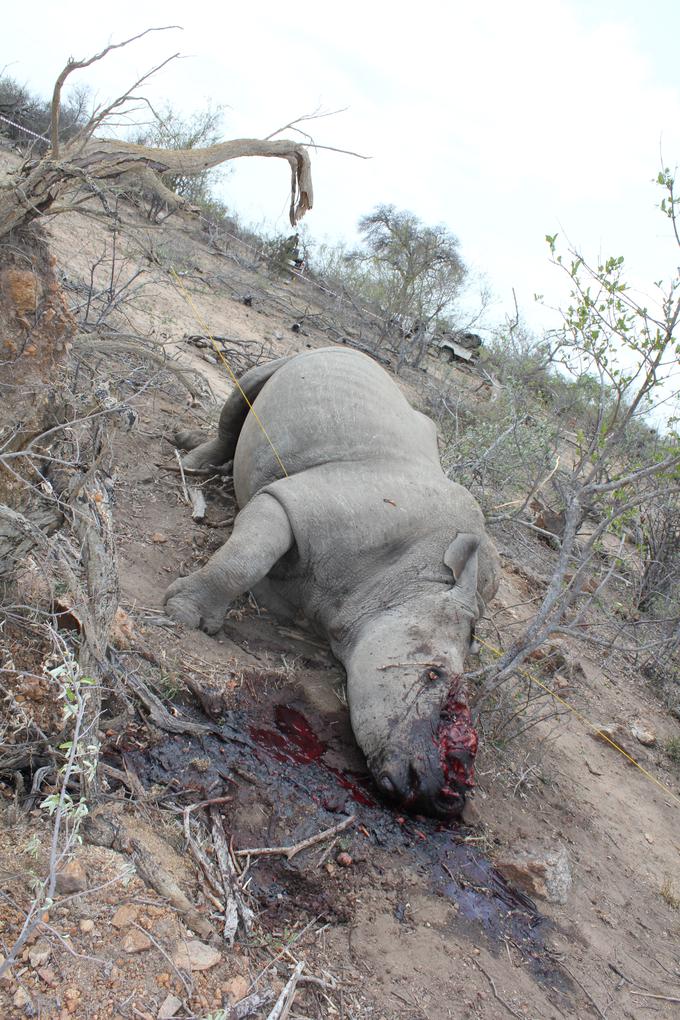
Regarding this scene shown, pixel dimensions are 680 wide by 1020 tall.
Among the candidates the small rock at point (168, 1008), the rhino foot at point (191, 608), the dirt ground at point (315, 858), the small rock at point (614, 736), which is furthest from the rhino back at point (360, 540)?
the small rock at point (168, 1008)

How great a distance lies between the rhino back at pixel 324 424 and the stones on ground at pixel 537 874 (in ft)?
7.46

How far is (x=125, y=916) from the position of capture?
202 centimetres

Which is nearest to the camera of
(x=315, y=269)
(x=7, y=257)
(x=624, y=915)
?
(x=7, y=257)

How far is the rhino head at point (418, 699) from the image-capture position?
3217mm

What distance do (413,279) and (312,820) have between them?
50.3 feet

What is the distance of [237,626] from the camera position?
427 cm

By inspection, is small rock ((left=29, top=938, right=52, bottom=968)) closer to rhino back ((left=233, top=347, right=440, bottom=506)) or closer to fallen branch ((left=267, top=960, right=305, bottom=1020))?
fallen branch ((left=267, top=960, right=305, bottom=1020))

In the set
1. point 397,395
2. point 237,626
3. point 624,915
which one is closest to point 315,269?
point 397,395

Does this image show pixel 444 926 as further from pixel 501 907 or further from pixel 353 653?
pixel 353 653

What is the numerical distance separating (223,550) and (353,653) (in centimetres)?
86

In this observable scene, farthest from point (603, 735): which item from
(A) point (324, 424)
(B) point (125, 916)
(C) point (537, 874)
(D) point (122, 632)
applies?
(B) point (125, 916)

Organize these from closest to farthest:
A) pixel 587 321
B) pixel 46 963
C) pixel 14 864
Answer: pixel 46 963 < pixel 14 864 < pixel 587 321

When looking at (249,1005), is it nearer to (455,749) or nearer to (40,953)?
(40,953)

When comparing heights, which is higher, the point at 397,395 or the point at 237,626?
the point at 397,395
